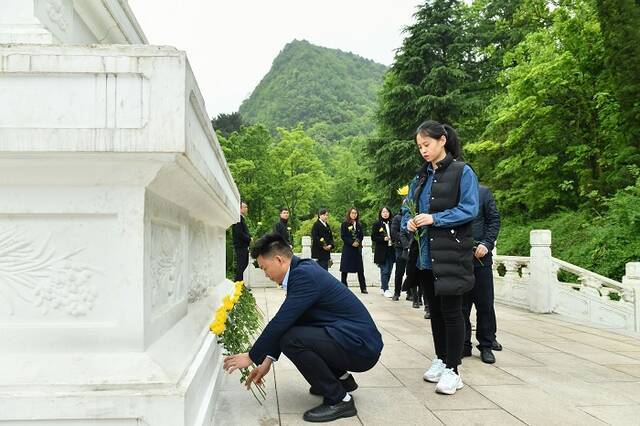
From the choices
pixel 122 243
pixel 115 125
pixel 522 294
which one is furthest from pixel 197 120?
pixel 522 294

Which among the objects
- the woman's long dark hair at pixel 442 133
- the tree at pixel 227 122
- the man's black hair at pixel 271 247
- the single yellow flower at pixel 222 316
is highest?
the tree at pixel 227 122

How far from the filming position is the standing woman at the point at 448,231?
11.1 feet

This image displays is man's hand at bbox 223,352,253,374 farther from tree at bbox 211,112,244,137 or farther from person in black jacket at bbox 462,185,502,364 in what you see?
tree at bbox 211,112,244,137

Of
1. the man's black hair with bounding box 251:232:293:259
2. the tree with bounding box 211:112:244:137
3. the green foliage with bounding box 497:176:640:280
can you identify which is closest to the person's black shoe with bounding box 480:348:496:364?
the man's black hair with bounding box 251:232:293:259

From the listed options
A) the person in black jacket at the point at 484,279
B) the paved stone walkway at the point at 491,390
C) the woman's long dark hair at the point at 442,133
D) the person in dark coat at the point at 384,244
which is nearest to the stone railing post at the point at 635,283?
the paved stone walkway at the point at 491,390

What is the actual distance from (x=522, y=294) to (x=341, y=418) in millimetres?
7068

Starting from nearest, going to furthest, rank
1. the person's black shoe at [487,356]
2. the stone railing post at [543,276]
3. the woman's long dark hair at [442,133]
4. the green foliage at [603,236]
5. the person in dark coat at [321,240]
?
1. the woman's long dark hair at [442,133]
2. the person's black shoe at [487,356]
3. the stone railing post at [543,276]
4. the green foliage at [603,236]
5. the person in dark coat at [321,240]

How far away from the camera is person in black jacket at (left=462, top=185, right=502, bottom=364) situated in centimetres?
463

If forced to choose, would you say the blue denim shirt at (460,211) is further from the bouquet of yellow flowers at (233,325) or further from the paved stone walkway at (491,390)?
the bouquet of yellow flowers at (233,325)

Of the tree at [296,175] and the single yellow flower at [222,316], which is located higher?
the tree at [296,175]

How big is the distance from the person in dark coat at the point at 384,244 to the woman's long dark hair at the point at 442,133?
21.7 ft

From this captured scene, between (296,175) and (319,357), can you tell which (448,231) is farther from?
(296,175)

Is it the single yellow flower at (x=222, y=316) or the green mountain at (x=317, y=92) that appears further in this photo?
the green mountain at (x=317, y=92)

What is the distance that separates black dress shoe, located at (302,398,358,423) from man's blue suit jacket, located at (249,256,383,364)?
31 centimetres
